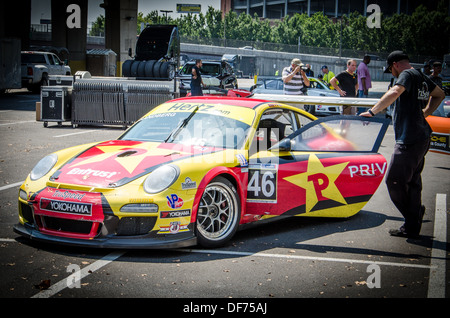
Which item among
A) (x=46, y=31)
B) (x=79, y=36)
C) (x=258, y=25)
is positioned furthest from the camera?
(x=258, y=25)

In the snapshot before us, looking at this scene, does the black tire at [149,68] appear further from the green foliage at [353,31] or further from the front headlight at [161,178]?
the green foliage at [353,31]

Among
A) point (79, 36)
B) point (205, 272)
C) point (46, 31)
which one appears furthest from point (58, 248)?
point (46, 31)

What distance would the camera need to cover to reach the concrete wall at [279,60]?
74188 mm

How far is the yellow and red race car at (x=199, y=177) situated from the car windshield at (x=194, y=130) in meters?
0.01

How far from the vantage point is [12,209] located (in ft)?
21.7

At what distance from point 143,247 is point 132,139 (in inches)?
68.1

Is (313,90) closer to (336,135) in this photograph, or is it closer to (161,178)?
(336,135)

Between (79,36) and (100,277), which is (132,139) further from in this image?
(79,36)

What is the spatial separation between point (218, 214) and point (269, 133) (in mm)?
1378

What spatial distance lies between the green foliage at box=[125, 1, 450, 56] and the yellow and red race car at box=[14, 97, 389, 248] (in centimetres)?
6357

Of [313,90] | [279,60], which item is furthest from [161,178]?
[279,60]

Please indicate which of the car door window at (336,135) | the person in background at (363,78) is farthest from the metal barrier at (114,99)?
the car door window at (336,135)

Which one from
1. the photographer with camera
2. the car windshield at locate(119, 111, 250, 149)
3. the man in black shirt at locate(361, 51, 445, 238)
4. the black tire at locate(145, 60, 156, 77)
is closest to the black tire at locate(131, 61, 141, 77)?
the black tire at locate(145, 60, 156, 77)
